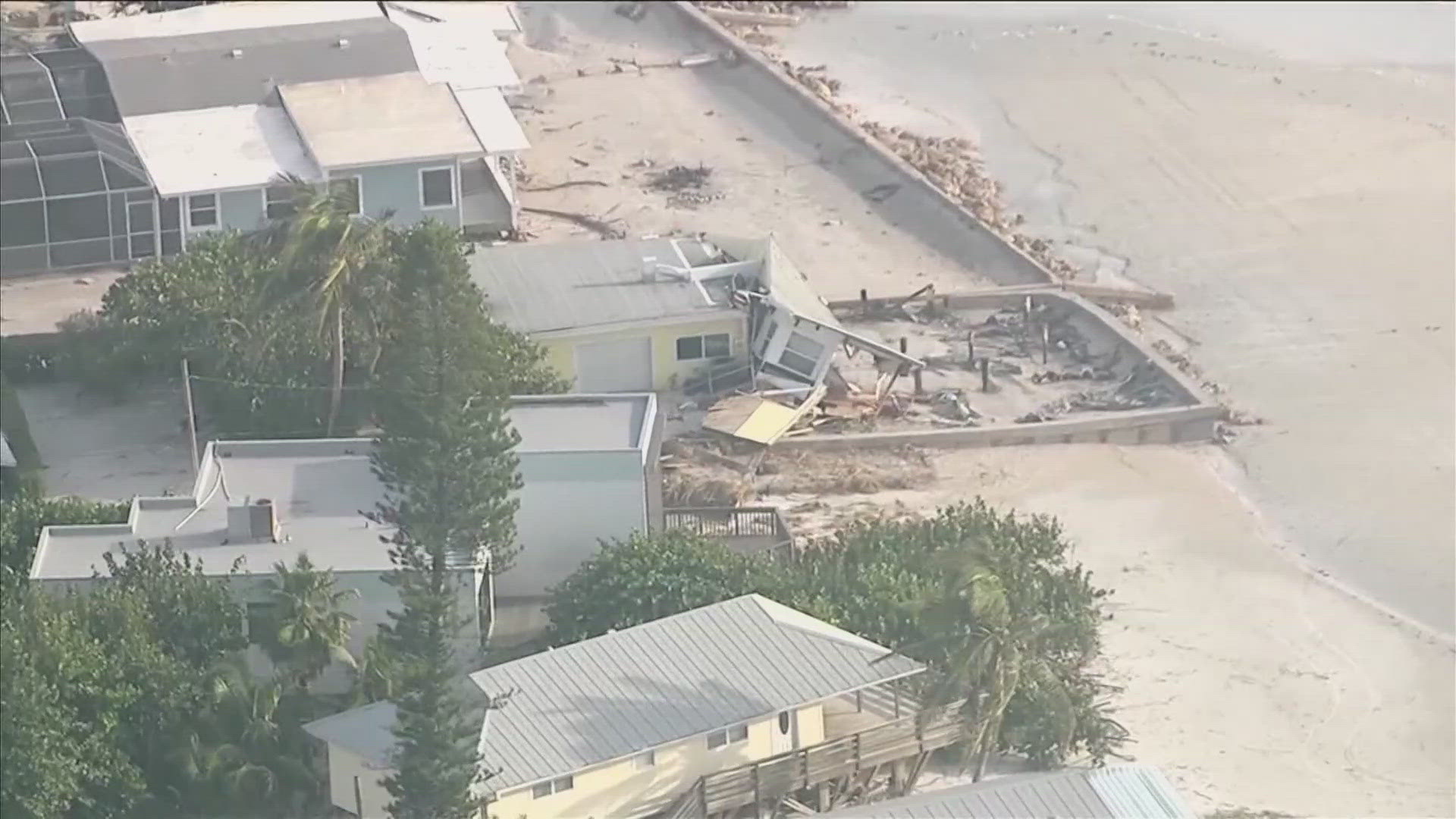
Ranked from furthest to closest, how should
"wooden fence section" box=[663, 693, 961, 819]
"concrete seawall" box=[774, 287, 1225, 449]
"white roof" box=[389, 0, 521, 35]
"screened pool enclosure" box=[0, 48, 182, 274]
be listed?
"white roof" box=[389, 0, 521, 35]
"screened pool enclosure" box=[0, 48, 182, 274]
"concrete seawall" box=[774, 287, 1225, 449]
"wooden fence section" box=[663, 693, 961, 819]

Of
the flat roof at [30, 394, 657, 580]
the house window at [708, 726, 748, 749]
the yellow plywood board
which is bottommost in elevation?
the yellow plywood board

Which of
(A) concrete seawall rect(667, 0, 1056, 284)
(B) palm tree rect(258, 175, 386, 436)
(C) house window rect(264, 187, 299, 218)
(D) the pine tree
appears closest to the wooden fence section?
(D) the pine tree

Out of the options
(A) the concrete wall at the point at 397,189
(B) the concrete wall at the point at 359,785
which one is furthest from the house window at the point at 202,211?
(B) the concrete wall at the point at 359,785

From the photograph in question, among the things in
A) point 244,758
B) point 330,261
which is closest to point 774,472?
point 330,261

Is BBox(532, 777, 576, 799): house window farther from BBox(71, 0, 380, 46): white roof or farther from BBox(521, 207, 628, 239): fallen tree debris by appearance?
BBox(71, 0, 380, 46): white roof

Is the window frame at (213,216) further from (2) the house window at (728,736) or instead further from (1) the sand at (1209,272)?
(2) the house window at (728,736)

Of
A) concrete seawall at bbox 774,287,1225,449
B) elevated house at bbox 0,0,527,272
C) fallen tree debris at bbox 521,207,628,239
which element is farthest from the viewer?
fallen tree debris at bbox 521,207,628,239

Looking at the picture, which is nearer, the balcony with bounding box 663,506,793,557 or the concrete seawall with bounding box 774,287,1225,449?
the balcony with bounding box 663,506,793,557
